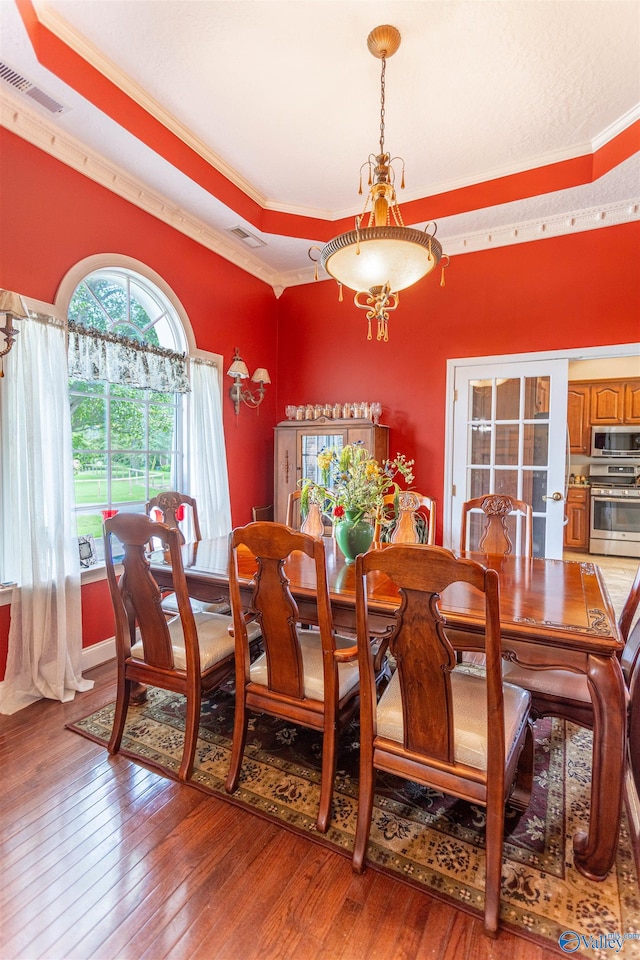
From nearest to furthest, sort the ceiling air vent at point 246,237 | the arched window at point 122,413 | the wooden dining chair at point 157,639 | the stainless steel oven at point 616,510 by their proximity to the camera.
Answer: the wooden dining chair at point 157,639, the arched window at point 122,413, the ceiling air vent at point 246,237, the stainless steel oven at point 616,510

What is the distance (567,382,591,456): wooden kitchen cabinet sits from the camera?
6.50 meters

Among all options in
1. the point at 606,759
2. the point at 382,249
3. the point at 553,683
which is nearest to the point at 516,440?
the point at 382,249

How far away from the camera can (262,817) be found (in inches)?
67.4

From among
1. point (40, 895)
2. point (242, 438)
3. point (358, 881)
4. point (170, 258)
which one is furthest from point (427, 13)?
point (40, 895)

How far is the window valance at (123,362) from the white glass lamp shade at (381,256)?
1.62 m

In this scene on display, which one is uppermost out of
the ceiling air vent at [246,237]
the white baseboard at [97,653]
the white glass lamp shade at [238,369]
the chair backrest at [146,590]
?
the ceiling air vent at [246,237]

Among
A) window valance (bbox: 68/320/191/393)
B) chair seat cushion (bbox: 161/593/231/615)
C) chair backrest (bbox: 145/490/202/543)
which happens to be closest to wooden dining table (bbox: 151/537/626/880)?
chair seat cushion (bbox: 161/593/231/615)

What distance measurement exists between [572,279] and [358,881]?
3.96m

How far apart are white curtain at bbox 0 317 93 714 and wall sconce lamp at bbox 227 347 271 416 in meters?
1.58

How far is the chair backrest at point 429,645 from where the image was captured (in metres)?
1.22

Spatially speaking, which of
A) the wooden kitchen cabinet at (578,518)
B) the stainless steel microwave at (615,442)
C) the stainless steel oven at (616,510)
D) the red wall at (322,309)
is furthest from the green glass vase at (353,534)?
the stainless steel microwave at (615,442)

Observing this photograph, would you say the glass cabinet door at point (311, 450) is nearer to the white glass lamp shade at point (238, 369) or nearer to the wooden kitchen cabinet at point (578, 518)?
the white glass lamp shade at point (238, 369)

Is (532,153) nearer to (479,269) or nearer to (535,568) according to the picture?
(479,269)

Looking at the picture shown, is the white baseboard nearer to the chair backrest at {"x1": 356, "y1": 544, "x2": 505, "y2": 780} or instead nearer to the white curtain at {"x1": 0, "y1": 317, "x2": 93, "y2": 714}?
the white curtain at {"x1": 0, "y1": 317, "x2": 93, "y2": 714}
